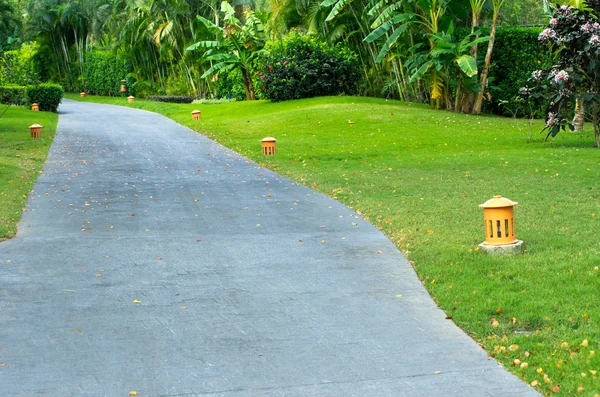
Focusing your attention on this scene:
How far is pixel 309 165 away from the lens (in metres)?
17.6

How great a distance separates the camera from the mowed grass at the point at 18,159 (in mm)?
12133

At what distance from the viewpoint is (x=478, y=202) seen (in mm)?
11969

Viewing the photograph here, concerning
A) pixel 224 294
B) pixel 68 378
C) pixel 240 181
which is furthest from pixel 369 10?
pixel 68 378

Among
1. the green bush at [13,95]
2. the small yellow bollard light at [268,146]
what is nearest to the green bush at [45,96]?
the green bush at [13,95]

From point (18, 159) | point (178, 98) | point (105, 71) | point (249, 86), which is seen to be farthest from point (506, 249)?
point (105, 71)

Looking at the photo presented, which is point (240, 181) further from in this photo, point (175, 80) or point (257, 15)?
point (175, 80)

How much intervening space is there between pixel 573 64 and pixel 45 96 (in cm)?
2574

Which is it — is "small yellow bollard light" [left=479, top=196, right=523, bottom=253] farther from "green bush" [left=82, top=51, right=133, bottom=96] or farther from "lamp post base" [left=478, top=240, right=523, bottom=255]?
"green bush" [left=82, top=51, right=133, bottom=96]

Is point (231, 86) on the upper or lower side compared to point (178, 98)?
upper

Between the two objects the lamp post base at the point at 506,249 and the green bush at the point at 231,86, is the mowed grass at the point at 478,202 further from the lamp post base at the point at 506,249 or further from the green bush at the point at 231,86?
the green bush at the point at 231,86

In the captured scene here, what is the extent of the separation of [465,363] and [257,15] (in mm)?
34214

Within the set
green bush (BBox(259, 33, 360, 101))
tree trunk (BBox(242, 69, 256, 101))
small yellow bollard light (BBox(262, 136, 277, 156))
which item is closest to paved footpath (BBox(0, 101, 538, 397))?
small yellow bollard light (BBox(262, 136, 277, 156))

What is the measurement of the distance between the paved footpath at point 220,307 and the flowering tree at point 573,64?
25.0ft

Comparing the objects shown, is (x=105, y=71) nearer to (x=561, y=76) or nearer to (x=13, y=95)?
(x=13, y=95)
